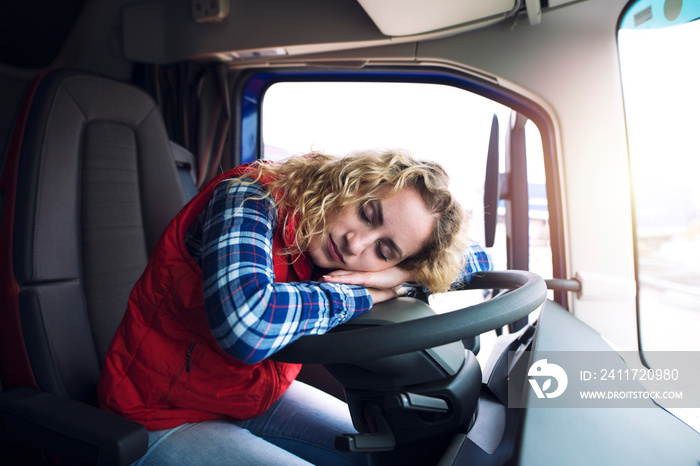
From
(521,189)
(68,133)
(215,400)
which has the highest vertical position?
(68,133)

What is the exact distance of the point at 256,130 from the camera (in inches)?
83.8

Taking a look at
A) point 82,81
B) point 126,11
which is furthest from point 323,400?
point 126,11

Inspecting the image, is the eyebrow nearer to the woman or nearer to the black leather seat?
the woman

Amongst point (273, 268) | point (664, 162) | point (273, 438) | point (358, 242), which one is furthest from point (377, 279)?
point (664, 162)

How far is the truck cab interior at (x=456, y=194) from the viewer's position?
69cm

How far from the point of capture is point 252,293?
2.07 ft

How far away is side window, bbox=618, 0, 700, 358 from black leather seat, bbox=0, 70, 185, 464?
4.34 ft

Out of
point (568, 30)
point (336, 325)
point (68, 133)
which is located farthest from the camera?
point (568, 30)

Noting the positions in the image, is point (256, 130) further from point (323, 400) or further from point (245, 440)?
point (245, 440)

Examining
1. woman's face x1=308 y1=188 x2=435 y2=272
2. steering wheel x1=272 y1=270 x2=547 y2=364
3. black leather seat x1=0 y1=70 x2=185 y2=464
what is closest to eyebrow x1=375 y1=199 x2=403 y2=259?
woman's face x1=308 y1=188 x2=435 y2=272

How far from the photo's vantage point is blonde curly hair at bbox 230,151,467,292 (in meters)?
0.84

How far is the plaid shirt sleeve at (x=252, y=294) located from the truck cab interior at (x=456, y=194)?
55mm

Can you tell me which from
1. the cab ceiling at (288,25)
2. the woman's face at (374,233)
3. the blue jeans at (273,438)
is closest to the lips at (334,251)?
the woman's face at (374,233)

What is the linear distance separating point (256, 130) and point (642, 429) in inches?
76.3
